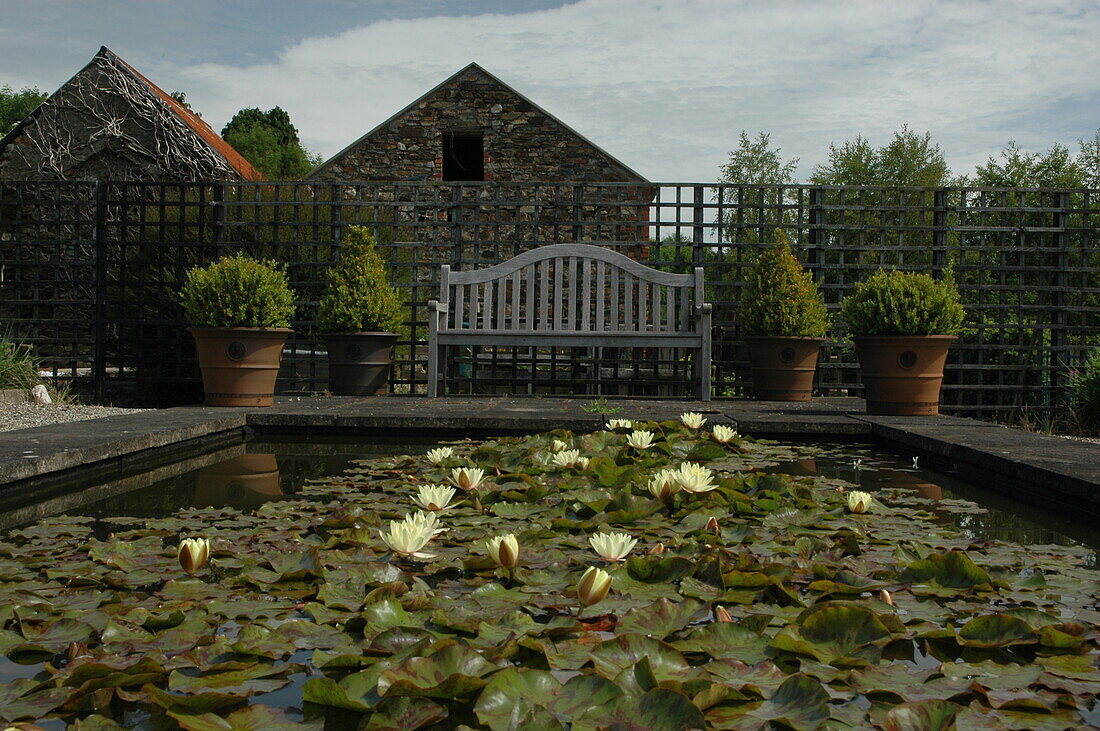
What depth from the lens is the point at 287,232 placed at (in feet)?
25.3

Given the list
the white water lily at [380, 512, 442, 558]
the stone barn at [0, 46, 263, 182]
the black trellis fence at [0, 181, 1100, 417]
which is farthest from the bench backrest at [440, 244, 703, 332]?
the stone barn at [0, 46, 263, 182]

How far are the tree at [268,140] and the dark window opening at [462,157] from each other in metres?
21.9

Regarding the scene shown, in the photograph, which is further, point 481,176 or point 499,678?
point 481,176

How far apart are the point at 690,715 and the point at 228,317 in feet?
16.5

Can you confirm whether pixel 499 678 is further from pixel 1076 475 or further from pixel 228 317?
pixel 228 317

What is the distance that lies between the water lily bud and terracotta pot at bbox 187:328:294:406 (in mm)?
4404

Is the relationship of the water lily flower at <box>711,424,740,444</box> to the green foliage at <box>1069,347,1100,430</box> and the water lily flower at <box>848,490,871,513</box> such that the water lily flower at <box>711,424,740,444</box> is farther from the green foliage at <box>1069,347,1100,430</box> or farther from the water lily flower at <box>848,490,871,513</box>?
the green foliage at <box>1069,347,1100,430</box>

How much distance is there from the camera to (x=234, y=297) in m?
5.53

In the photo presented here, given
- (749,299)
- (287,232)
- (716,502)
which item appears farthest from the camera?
(287,232)

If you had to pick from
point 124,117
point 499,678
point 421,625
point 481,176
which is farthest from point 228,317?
point 481,176

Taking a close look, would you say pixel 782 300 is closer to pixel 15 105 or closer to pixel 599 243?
pixel 599 243

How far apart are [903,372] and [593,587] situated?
420 cm

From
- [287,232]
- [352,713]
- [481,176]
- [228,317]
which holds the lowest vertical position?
[352,713]

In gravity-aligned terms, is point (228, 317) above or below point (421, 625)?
above
